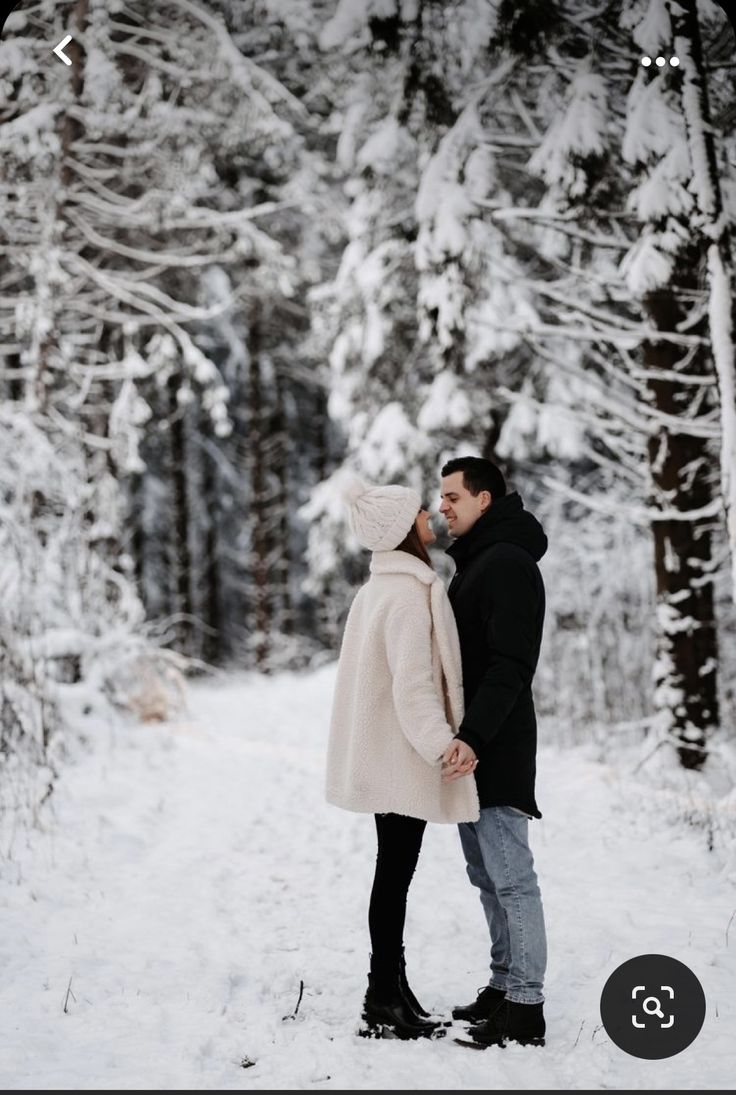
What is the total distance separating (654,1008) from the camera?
3.45 m

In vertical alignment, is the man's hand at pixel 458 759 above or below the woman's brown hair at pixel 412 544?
below

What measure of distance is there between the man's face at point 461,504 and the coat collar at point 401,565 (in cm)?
26

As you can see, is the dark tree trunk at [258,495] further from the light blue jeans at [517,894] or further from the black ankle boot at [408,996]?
the light blue jeans at [517,894]

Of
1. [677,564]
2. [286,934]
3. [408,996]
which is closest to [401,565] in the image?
[408,996]

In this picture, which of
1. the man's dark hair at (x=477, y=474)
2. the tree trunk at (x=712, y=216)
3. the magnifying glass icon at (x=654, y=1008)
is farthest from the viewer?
the tree trunk at (x=712, y=216)

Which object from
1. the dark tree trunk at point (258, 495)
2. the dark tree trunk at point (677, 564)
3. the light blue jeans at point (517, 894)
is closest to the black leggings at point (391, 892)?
the light blue jeans at point (517, 894)

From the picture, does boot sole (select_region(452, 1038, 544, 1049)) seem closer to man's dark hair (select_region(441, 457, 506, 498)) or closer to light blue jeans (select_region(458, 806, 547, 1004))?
light blue jeans (select_region(458, 806, 547, 1004))

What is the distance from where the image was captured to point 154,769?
7914 millimetres

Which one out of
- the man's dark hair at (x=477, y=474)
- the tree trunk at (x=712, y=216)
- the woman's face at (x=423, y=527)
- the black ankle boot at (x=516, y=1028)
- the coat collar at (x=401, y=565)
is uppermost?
the tree trunk at (x=712, y=216)

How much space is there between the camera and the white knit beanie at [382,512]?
3.39 meters

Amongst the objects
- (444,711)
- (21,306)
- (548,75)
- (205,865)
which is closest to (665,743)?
(205,865)

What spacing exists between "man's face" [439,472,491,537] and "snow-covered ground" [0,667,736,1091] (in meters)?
2.01

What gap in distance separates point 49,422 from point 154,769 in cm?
402

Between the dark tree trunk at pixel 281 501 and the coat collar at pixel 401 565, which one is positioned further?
the dark tree trunk at pixel 281 501
